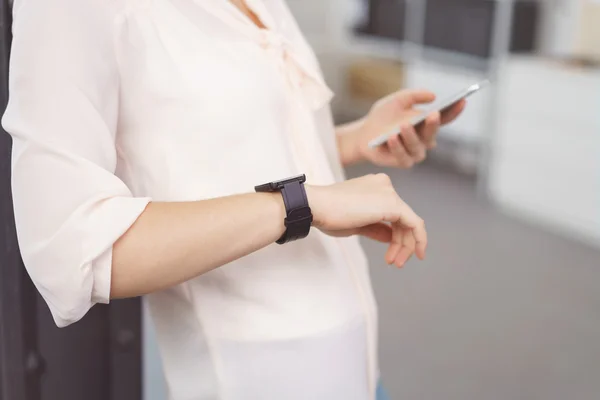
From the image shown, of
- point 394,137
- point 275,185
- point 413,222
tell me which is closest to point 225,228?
point 275,185

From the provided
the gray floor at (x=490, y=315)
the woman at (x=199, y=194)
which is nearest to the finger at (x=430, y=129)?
the woman at (x=199, y=194)

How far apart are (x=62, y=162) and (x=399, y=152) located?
484mm

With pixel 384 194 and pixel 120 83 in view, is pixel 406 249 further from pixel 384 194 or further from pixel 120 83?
pixel 120 83

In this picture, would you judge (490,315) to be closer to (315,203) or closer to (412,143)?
(412,143)

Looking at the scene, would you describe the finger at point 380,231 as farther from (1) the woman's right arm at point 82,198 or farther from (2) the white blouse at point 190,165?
(1) the woman's right arm at point 82,198

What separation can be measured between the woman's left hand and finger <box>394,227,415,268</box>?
8.0 inches

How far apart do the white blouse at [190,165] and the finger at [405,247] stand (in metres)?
0.06

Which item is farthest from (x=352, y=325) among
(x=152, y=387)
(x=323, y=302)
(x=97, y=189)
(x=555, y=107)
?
(x=555, y=107)

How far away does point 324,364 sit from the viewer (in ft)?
2.54

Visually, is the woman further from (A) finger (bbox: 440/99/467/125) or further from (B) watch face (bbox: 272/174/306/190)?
(A) finger (bbox: 440/99/467/125)

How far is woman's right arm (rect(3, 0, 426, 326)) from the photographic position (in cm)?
61

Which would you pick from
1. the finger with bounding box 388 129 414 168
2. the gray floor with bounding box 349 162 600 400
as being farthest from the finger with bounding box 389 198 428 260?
the gray floor with bounding box 349 162 600 400

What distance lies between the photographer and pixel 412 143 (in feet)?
3.16

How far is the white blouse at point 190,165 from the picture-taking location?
611 millimetres
